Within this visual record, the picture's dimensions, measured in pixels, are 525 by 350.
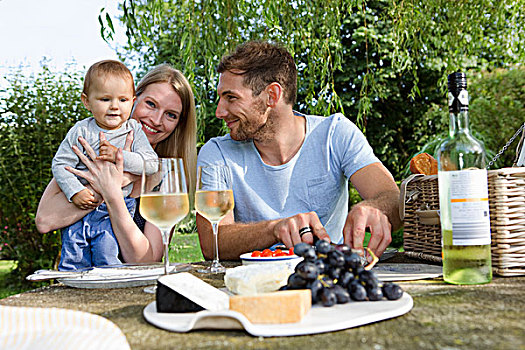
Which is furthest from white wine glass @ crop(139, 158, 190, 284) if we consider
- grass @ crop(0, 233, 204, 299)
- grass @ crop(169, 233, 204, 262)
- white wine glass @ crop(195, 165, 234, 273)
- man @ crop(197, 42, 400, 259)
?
grass @ crop(169, 233, 204, 262)

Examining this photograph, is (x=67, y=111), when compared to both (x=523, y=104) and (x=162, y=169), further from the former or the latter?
(x=523, y=104)

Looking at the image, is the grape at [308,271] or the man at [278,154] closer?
the grape at [308,271]

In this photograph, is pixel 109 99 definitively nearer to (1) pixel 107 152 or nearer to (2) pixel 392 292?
(1) pixel 107 152

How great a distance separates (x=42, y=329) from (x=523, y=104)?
29.4 ft

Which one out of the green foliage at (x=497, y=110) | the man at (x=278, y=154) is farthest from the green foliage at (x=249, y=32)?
the green foliage at (x=497, y=110)

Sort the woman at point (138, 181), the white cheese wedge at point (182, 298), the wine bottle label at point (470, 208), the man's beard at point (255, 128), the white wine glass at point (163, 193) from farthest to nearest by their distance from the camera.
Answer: the man's beard at point (255, 128), the woman at point (138, 181), the white wine glass at point (163, 193), the wine bottle label at point (470, 208), the white cheese wedge at point (182, 298)

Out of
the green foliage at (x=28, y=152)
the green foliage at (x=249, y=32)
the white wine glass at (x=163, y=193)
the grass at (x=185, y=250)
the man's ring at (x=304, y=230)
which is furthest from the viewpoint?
the grass at (x=185, y=250)

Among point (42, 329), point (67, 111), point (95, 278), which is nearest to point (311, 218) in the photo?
point (95, 278)

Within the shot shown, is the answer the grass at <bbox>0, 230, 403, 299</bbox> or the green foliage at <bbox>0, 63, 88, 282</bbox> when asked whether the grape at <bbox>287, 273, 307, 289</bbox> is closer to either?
the green foliage at <bbox>0, 63, 88, 282</bbox>

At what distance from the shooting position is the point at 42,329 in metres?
0.76

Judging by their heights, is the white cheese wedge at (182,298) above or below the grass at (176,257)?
above

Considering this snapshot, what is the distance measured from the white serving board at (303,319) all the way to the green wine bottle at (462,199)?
0.79 ft

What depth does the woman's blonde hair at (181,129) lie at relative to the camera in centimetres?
239

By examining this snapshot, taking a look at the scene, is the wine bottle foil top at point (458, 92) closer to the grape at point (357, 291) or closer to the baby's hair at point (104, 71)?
the grape at point (357, 291)
